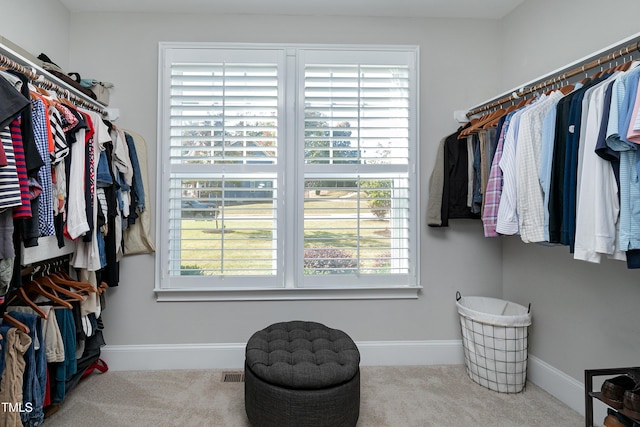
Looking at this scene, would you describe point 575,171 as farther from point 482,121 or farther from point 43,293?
point 43,293

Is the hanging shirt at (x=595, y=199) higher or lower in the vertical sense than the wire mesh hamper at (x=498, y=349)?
higher

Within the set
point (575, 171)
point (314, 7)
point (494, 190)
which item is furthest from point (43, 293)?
point (575, 171)

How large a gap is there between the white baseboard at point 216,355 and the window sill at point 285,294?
0.34 m

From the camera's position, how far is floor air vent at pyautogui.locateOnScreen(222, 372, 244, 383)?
7.18ft

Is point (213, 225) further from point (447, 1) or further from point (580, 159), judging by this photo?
point (447, 1)

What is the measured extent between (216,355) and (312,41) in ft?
7.78

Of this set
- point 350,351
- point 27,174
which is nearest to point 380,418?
point 350,351

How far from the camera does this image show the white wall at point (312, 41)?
2.37 meters

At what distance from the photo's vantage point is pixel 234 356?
93.7 inches

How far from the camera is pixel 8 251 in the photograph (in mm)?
1252

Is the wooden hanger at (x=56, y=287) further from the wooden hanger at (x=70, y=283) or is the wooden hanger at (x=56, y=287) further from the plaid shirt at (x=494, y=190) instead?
the plaid shirt at (x=494, y=190)

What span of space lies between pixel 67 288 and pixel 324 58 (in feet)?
7.34

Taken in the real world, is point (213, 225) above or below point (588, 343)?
above

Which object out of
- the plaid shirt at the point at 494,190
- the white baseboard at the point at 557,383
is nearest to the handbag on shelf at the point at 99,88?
the plaid shirt at the point at 494,190
